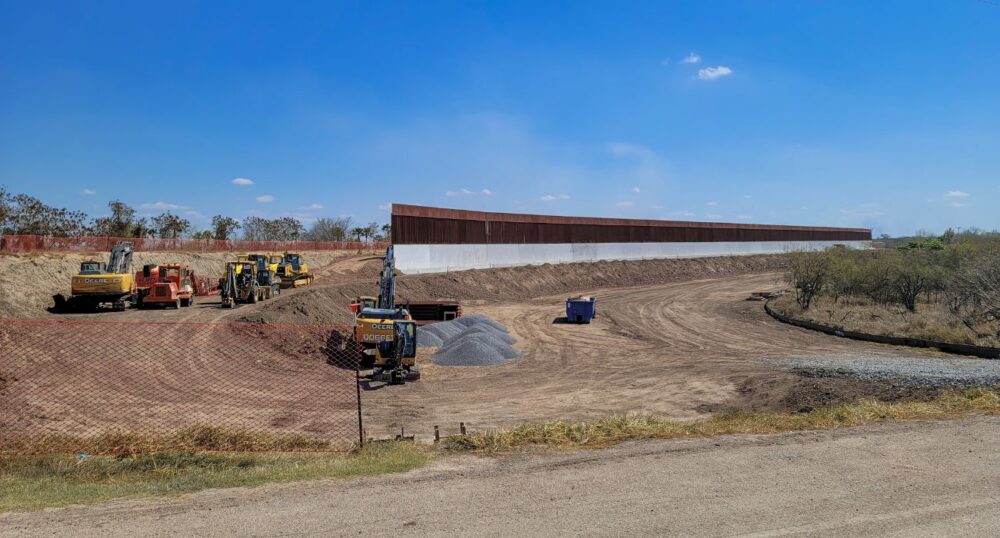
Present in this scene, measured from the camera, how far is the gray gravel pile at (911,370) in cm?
1430

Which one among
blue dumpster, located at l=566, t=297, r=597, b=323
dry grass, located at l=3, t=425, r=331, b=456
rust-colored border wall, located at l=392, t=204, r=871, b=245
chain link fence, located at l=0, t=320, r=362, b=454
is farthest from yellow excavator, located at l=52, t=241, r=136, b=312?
blue dumpster, located at l=566, t=297, r=597, b=323

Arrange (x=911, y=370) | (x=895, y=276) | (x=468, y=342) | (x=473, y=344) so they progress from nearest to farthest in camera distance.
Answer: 1. (x=911, y=370)
2. (x=473, y=344)
3. (x=468, y=342)
4. (x=895, y=276)

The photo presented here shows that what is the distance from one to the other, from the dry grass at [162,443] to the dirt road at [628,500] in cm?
279

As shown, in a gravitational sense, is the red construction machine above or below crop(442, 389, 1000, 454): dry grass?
above

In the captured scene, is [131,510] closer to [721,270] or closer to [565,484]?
[565,484]

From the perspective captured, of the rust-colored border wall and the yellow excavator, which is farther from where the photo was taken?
the rust-colored border wall

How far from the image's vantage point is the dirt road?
19.6 ft

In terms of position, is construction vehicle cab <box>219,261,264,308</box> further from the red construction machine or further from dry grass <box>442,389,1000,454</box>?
dry grass <box>442,389,1000,454</box>

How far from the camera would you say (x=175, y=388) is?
15914mm

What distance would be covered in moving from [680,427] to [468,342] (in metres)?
13.4

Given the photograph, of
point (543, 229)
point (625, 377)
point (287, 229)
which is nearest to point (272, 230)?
point (287, 229)

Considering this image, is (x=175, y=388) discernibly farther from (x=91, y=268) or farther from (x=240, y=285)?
(x=91, y=268)

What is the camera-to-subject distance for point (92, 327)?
20391 millimetres

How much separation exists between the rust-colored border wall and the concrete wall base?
20.9 inches
